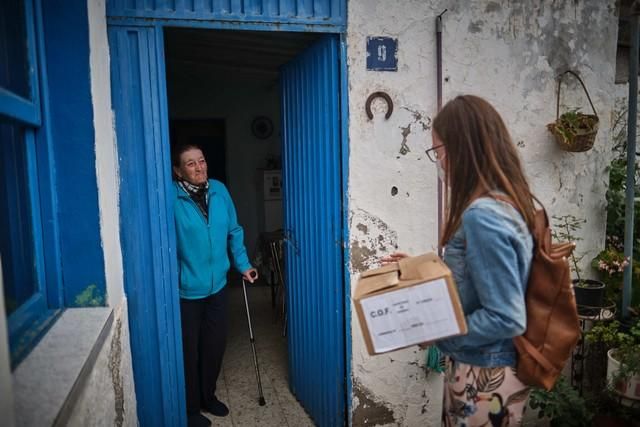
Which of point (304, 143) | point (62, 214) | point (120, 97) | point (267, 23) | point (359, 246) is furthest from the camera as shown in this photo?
point (304, 143)

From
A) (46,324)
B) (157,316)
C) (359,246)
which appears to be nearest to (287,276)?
(359,246)

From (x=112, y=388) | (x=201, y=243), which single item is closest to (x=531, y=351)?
(x=112, y=388)

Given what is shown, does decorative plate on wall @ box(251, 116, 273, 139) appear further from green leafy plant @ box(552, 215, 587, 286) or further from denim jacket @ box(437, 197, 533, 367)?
denim jacket @ box(437, 197, 533, 367)

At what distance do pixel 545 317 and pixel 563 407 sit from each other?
65.0 inches

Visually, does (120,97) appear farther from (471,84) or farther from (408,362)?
(408,362)

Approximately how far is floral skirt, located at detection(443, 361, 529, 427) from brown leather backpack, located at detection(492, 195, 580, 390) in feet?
0.18

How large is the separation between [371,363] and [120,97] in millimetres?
2233

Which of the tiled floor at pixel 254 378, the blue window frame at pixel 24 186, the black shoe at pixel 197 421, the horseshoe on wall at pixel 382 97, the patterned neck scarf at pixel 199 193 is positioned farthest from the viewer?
the tiled floor at pixel 254 378

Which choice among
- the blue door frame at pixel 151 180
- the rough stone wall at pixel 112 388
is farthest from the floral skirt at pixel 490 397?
the blue door frame at pixel 151 180

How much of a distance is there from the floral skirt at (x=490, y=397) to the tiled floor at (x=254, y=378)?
6.98 feet

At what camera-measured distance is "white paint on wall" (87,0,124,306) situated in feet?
7.18

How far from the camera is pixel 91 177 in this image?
213cm

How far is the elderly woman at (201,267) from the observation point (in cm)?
331

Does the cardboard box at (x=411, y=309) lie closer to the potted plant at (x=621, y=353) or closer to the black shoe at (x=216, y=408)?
the potted plant at (x=621, y=353)
